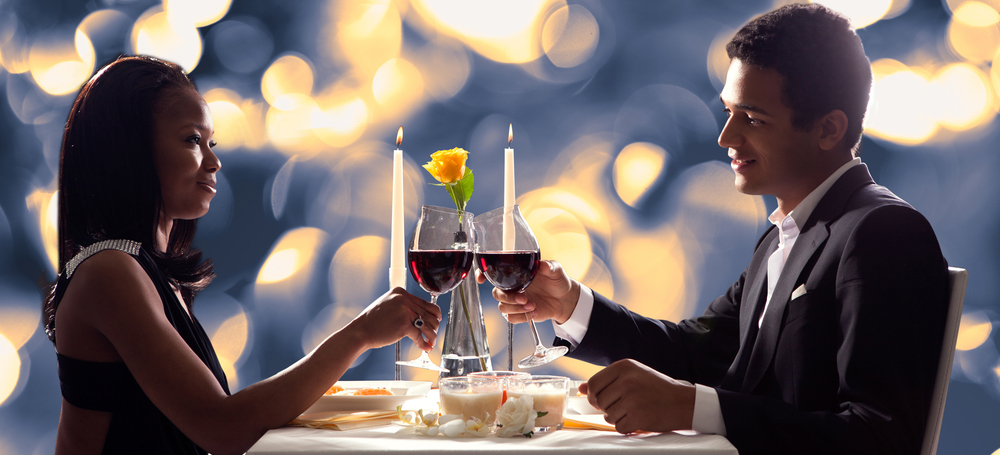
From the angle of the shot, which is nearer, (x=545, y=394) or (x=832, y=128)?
(x=545, y=394)

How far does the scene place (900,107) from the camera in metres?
2.45

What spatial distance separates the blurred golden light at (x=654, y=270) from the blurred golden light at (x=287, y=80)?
1343 mm

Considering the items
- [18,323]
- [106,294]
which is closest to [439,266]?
[106,294]

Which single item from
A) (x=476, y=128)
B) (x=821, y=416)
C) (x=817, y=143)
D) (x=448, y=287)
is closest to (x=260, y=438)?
(x=448, y=287)

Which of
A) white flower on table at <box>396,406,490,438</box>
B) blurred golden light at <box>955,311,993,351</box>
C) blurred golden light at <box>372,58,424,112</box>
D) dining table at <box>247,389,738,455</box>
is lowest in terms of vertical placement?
blurred golden light at <box>955,311,993,351</box>

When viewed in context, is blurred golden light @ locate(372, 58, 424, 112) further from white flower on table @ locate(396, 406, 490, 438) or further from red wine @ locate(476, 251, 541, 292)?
white flower on table @ locate(396, 406, 490, 438)

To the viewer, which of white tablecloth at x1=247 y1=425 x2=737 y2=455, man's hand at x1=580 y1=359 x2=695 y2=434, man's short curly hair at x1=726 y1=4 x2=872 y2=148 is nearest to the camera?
white tablecloth at x1=247 y1=425 x2=737 y2=455

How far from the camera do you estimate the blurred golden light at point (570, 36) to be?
2502 mm

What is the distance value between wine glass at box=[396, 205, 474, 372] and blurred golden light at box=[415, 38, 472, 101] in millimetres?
1510

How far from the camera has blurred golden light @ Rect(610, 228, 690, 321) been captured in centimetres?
253

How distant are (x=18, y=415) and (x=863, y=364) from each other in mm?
2889

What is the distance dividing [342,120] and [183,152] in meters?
1.31

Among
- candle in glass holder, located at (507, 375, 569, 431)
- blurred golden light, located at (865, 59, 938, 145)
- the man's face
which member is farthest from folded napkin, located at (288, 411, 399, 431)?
blurred golden light, located at (865, 59, 938, 145)

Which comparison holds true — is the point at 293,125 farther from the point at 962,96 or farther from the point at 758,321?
the point at 962,96
